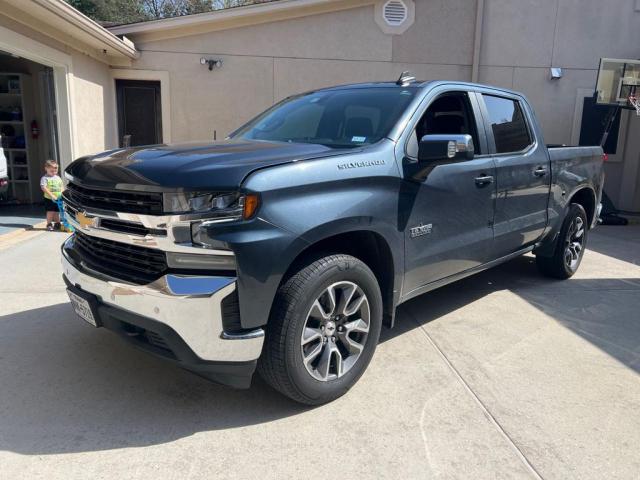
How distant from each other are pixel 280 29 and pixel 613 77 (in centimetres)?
718

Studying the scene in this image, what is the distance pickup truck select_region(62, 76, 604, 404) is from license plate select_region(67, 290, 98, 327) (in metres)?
0.01

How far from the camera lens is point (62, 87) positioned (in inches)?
335

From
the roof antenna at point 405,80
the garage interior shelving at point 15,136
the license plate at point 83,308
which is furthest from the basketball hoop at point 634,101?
the garage interior shelving at point 15,136

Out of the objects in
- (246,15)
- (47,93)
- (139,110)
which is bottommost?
(139,110)

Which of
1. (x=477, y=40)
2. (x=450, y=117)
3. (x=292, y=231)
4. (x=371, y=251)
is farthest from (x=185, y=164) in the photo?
(x=477, y=40)

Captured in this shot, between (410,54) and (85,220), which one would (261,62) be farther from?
(85,220)

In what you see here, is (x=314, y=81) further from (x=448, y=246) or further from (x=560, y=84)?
(x=448, y=246)

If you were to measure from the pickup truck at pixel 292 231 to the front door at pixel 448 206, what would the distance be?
0.01 metres

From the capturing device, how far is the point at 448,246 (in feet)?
12.2

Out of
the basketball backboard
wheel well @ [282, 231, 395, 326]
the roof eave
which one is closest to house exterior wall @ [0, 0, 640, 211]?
the roof eave

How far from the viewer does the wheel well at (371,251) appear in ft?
9.99

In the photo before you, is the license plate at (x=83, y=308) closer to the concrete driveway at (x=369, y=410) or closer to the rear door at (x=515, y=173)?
the concrete driveway at (x=369, y=410)

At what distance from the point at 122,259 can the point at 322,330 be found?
1.18 metres

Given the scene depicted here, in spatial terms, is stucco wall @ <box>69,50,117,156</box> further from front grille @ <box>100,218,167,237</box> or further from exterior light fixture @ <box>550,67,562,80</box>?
exterior light fixture @ <box>550,67,562,80</box>
